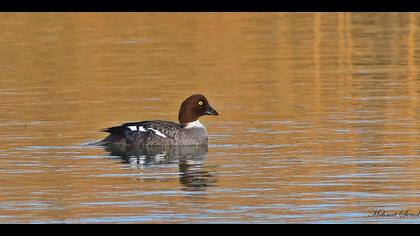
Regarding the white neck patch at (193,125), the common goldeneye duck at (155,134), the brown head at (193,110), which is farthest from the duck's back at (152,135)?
the brown head at (193,110)

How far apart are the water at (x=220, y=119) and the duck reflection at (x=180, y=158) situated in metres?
0.04

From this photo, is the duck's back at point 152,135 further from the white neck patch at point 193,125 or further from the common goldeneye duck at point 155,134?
the white neck patch at point 193,125

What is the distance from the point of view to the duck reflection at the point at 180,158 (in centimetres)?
1378

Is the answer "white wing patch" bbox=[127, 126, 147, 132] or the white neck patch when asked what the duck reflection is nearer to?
"white wing patch" bbox=[127, 126, 147, 132]

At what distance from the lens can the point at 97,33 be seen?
1316 inches

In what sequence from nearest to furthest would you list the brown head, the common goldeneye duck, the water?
1. the water
2. the common goldeneye duck
3. the brown head

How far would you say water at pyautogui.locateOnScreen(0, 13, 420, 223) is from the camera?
40.7 feet

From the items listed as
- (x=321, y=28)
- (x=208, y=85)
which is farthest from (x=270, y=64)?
(x=321, y=28)

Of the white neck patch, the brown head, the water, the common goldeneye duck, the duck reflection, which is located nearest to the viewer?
the water

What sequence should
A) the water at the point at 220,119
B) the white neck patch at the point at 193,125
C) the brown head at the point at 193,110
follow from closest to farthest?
the water at the point at 220,119 → the white neck patch at the point at 193,125 → the brown head at the point at 193,110

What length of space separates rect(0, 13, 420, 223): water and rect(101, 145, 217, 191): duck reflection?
42 mm

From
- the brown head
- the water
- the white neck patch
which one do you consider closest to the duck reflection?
the water

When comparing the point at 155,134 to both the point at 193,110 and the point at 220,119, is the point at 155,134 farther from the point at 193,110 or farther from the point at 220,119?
the point at 220,119

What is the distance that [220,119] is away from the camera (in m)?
19.1
